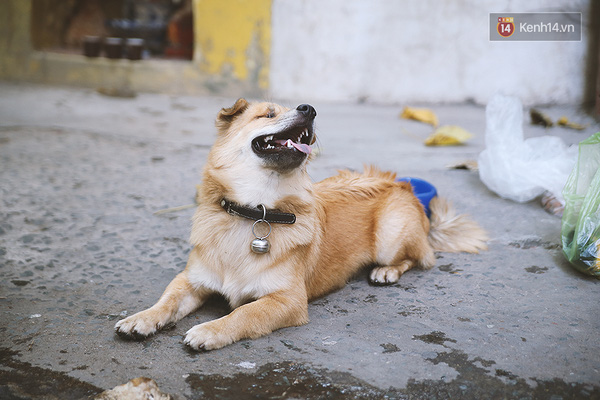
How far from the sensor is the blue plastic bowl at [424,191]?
394 cm

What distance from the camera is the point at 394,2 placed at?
789 centimetres

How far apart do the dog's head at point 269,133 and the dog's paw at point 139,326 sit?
886 mm

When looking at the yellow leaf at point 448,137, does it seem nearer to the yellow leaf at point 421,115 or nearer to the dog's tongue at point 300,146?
the yellow leaf at point 421,115

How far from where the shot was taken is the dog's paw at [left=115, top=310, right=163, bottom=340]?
245cm

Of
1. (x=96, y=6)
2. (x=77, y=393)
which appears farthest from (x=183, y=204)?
(x=96, y=6)

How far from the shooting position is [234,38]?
8102 mm

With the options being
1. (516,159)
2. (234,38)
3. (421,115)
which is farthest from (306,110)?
(234,38)

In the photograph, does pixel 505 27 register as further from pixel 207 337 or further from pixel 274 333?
pixel 207 337

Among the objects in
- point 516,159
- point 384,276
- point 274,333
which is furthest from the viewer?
point 516,159

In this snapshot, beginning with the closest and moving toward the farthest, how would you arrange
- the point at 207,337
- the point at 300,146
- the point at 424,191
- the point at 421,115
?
the point at 207,337
the point at 300,146
the point at 424,191
the point at 421,115

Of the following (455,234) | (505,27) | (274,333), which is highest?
(505,27)

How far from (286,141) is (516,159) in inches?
92.8

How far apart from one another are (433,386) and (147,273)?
178 cm

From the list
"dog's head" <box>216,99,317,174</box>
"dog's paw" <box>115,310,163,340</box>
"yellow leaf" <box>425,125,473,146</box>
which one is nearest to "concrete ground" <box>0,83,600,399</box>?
"dog's paw" <box>115,310,163,340</box>
